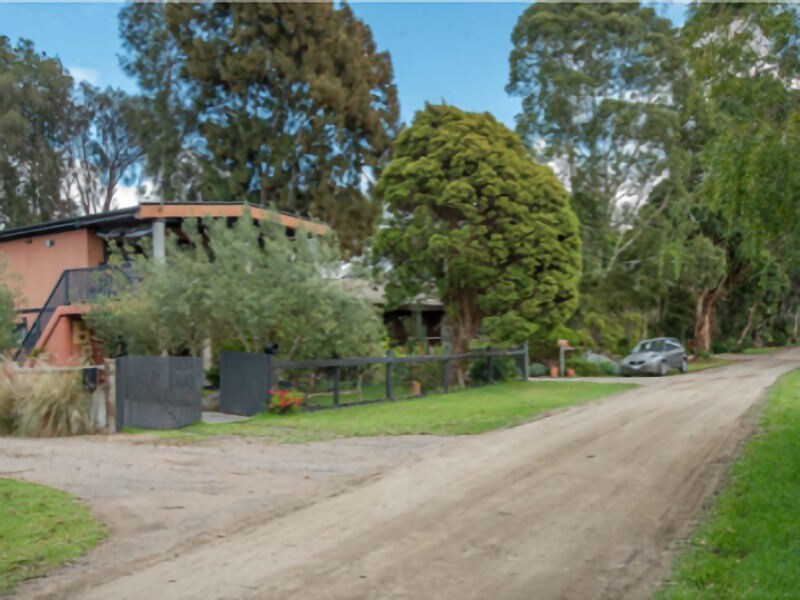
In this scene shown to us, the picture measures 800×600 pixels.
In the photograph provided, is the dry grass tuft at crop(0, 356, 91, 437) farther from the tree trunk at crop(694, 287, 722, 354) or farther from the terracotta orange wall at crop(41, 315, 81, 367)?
the tree trunk at crop(694, 287, 722, 354)

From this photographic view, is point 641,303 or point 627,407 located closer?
point 627,407

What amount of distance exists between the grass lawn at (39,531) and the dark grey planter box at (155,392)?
198 inches

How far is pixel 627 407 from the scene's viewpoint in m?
14.9

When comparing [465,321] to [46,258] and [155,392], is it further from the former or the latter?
[46,258]

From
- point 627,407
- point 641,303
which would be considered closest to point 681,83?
point 641,303

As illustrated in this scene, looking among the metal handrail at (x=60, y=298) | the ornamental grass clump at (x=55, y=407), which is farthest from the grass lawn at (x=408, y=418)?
the metal handrail at (x=60, y=298)

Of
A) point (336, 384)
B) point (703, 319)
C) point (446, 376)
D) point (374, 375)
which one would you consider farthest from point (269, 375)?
point (703, 319)

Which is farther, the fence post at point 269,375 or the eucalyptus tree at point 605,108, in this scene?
the eucalyptus tree at point 605,108

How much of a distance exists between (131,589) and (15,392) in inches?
372

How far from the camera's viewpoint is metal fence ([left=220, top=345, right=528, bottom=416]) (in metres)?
14.8

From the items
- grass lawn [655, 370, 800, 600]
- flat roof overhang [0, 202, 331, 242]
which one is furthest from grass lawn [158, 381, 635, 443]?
flat roof overhang [0, 202, 331, 242]

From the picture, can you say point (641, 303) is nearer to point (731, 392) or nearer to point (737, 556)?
point (731, 392)

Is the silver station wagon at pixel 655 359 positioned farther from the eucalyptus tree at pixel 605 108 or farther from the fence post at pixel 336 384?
the fence post at pixel 336 384

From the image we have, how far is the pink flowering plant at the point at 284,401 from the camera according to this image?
14398mm
